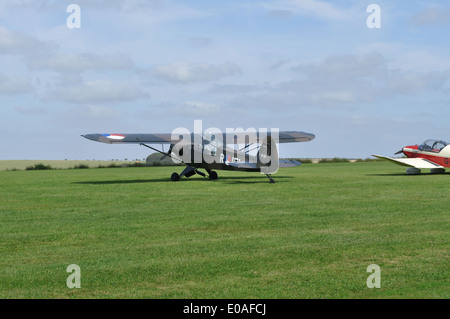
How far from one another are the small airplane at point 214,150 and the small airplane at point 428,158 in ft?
21.3

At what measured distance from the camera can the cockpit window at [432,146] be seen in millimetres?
30344

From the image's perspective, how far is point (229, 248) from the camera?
8.83 metres

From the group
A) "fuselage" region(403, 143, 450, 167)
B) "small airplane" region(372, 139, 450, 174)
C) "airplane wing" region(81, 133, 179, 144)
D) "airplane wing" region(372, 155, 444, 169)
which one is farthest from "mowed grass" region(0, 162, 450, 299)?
"fuselage" region(403, 143, 450, 167)

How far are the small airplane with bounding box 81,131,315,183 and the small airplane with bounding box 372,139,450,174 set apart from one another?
21.3 feet

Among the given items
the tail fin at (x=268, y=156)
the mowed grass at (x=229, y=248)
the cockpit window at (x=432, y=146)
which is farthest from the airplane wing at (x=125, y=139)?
the cockpit window at (x=432, y=146)

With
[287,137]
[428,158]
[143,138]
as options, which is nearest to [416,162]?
[428,158]

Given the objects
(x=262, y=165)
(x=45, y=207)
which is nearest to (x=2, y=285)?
(x=45, y=207)

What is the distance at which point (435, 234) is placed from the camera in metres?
9.80

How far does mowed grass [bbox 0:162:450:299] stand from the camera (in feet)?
21.2

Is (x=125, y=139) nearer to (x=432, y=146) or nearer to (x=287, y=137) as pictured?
(x=287, y=137)

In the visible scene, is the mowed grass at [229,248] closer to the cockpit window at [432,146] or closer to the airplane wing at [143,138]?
the airplane wing at [143,138]

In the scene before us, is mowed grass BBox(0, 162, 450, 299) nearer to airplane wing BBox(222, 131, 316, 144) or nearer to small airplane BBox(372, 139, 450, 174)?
airplane wing BBox(222, 131, 316, 144)

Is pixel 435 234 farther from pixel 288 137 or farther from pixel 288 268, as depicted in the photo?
pixel 288 137

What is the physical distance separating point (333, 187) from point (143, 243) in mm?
13025
